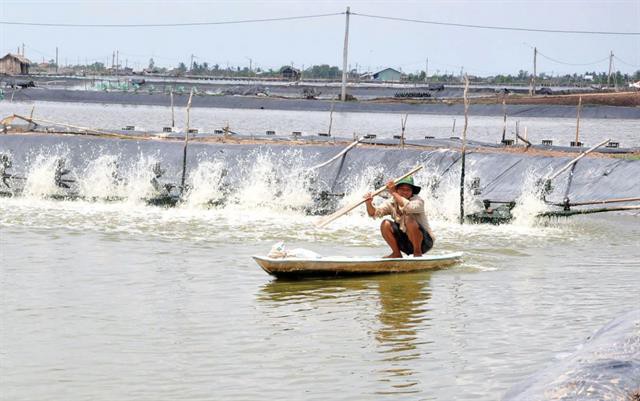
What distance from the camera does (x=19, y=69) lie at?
104125 millimetres

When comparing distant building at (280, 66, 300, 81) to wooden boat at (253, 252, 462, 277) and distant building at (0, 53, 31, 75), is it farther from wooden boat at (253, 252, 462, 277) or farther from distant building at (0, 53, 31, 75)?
wooden boat at (253, 252, 462, 277)

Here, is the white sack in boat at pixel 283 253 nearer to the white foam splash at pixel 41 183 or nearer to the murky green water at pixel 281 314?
the murky green water at pixel 281 314

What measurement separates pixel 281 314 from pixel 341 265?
6.79 feet

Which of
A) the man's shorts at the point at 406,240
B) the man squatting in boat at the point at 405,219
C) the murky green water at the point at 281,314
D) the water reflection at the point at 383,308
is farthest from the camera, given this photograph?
the man's shorts at the point at 406,240

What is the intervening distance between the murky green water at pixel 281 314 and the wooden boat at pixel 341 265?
0.14m

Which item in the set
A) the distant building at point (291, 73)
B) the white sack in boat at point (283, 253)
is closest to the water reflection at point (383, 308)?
the white sack in boat at point (283, 253)

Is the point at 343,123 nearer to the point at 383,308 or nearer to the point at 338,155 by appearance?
the point at 338,155

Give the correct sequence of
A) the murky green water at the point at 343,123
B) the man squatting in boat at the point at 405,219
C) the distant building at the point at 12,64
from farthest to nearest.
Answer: the distant building at the point at 12,64 → the murky green water at the point at 343,123 → the man squatting in boat at the point at 405,219

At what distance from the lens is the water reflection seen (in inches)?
411

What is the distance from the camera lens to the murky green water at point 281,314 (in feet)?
33.1

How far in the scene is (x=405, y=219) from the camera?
1484 centimetres

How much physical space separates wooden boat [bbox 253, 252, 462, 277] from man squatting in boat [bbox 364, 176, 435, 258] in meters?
0.18

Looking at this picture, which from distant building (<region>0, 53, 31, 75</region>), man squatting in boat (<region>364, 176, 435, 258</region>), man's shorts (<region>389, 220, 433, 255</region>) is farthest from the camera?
distant building (<region>0, 53, 31, 75</region>)

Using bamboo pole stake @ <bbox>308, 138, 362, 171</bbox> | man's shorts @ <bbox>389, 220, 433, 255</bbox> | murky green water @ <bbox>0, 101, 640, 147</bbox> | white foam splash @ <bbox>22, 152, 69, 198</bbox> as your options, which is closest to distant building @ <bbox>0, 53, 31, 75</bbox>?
murky green water @ <bbox>0, 101, 640, 147</bbox>
